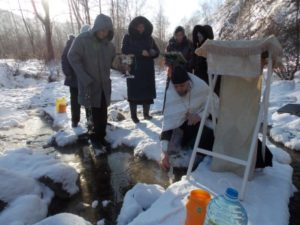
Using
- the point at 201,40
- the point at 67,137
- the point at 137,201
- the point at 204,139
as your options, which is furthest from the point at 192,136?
the point at 67,137

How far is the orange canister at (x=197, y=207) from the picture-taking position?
6.55 feet

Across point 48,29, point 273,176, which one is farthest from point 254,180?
point 48,29

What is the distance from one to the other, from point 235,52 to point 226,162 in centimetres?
110

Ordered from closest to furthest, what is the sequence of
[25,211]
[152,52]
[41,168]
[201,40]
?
1. [25,211]
2. [41,168]
3. [201,40]
4. [152,52]

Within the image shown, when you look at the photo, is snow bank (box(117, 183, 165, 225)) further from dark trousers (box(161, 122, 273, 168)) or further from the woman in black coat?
the woman in black coat

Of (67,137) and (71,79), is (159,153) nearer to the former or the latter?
(67,137)

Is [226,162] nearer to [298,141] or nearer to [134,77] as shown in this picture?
[298,141]

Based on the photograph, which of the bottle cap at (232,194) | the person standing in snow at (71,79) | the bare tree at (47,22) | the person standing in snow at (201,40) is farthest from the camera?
the bare tree at (47,22)

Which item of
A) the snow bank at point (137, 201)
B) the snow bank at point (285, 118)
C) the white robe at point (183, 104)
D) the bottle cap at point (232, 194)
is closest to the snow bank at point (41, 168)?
the snow bank at point (137, 201)

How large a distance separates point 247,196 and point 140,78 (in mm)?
3004

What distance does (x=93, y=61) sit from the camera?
4.08m

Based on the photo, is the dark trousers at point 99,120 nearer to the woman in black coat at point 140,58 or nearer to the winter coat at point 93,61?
the winter coat at point 93,61

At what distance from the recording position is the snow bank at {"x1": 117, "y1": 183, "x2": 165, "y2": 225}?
2670 mm

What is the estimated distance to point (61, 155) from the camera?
14.5 feet
